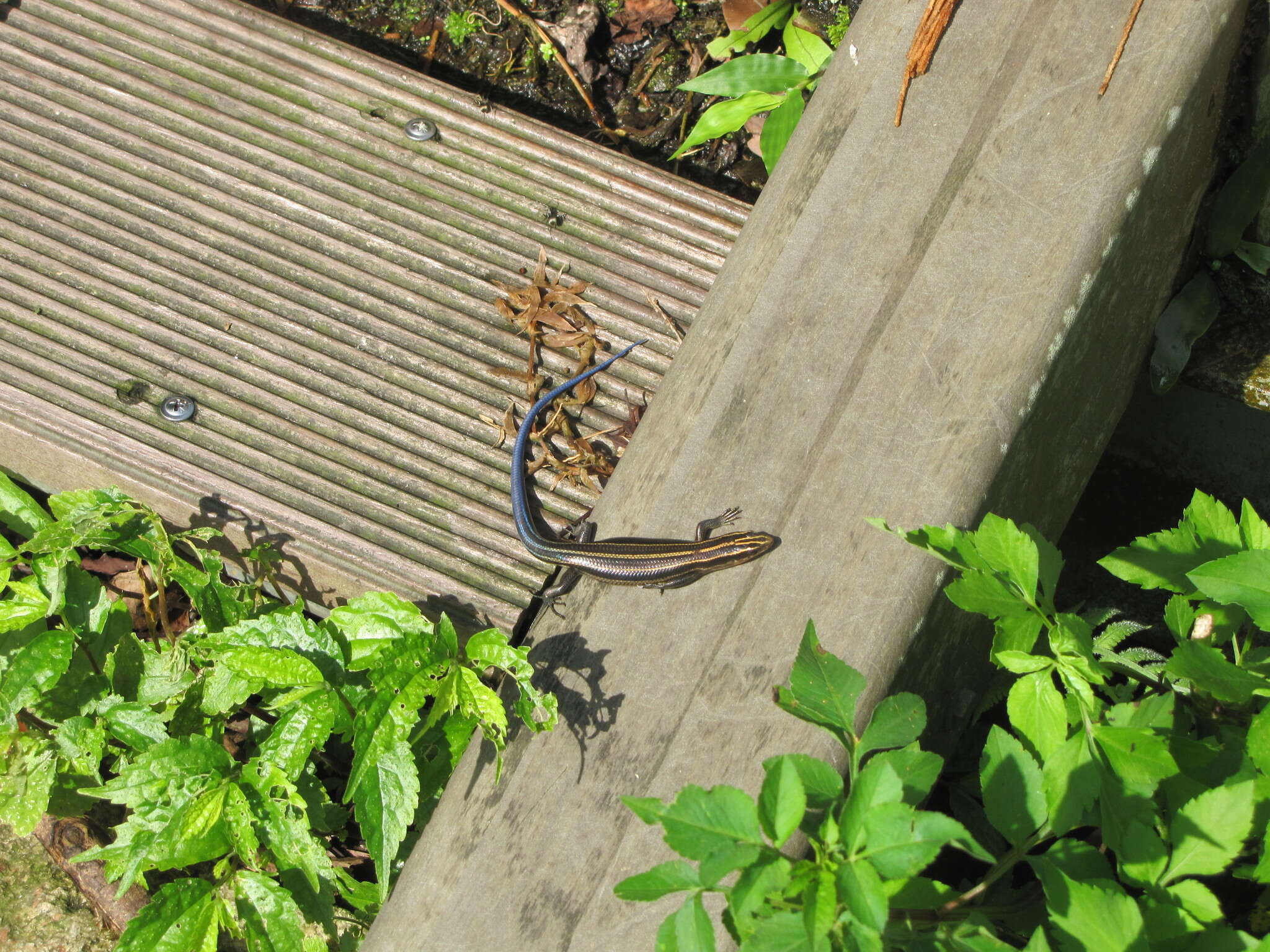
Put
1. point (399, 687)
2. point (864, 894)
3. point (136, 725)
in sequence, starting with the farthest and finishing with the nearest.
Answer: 1. point (136, 725)
2. point (399, 687)
3. point (864, 894)

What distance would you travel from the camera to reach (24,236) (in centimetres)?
202

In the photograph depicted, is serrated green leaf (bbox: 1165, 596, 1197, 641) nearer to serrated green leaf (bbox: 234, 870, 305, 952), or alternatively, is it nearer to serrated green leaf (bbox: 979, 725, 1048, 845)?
serrated green leaf (bbox: 979, 725, 1048, 845)

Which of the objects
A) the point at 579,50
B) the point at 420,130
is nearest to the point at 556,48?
the point at 579,50

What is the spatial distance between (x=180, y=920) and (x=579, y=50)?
260cm

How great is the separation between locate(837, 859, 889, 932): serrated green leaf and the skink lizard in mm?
582

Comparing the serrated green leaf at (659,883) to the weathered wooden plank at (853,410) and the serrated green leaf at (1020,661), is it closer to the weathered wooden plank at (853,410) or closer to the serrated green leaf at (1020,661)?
the weathered wooden plank at (853,410)

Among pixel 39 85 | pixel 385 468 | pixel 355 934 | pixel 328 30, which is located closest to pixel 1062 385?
pixel 385 468

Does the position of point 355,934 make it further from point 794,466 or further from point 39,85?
point 39,85

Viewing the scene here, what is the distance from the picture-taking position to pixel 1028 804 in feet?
4.61

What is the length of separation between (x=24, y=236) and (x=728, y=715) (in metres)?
1.67

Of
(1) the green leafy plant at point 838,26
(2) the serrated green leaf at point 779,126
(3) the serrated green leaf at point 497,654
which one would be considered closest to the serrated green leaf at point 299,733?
(3) the serrated green leaf at point 497,654

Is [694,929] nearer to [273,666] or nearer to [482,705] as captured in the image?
[482,705]

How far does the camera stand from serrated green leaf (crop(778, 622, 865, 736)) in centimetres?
135

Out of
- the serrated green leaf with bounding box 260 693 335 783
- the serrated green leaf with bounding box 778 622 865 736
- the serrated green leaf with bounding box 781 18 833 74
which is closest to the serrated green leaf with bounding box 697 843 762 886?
the serrated green leaf with bounding box 778 622 865 736
